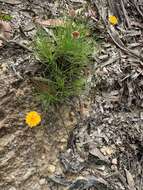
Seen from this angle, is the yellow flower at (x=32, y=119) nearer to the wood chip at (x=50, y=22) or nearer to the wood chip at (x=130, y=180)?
the wood chip at (x=130, y=180)

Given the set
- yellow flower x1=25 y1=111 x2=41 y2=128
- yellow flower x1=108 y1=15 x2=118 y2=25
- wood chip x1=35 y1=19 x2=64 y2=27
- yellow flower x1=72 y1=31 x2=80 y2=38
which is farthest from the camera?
yellow flower x1=108 y1=15 x2=118 y2=25

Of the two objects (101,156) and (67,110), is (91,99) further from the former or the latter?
(101,156)

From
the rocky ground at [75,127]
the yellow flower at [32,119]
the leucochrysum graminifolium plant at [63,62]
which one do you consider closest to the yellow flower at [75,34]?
the leucochrysum graminifolium plant at [63,62]

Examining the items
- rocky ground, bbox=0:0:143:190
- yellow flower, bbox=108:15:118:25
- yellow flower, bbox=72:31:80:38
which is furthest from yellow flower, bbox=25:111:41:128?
yellow flower, bbox=108:15:118:25

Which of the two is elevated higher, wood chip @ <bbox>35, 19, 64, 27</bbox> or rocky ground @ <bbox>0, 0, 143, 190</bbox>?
wood chip @ <bbox>35, 19, 64, 27</bbox>

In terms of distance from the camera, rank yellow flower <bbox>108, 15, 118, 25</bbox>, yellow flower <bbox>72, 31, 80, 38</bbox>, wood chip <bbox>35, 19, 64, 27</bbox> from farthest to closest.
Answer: yellow flower <bbox>108, 15, 118, 25</bbox> → wood chip <bbox>35, 19, 64, 27</bbox> → yellow flower <bbox>72, 31, 80, 38</bbox>

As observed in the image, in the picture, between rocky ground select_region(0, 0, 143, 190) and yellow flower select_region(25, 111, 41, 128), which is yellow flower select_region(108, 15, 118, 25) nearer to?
rocky ground select_region(0, 0, 143, 190)

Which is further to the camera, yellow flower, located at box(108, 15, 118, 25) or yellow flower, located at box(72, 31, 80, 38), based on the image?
yellow flower, located at box(108, 15, 118, 25)
